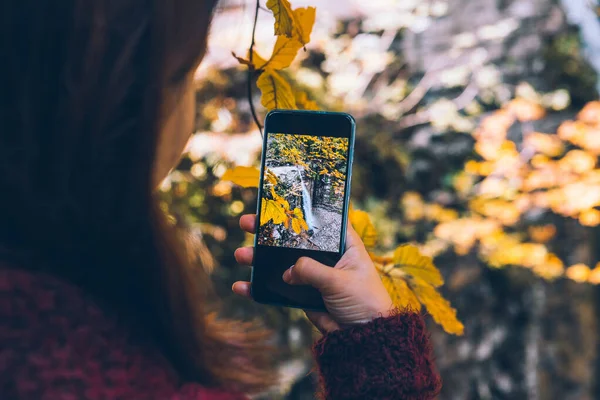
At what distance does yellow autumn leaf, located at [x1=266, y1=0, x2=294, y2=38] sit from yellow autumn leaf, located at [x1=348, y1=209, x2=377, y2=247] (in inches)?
11.8

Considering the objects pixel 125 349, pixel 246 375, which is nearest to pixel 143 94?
pixel 125 349

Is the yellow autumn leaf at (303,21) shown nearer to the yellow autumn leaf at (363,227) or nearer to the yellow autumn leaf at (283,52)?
the yellow autumn leaf at (283,52)

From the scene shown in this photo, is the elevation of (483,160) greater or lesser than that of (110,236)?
greater

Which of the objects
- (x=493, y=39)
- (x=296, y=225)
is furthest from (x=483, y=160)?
(x=296, y=225)

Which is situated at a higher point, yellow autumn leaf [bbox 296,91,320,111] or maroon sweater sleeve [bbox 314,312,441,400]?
yellow autumn leaf [bbox 296,91,320,111]

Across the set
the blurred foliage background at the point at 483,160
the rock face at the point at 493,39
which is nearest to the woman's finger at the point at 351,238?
the blurred foliage background at the point at 483,160

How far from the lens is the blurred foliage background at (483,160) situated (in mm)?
2627

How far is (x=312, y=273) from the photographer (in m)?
0.61

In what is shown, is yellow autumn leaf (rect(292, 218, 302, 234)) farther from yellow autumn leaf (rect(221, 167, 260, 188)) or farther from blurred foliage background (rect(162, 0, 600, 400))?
blurred foliage background (rect(162, 0, 600, 400))

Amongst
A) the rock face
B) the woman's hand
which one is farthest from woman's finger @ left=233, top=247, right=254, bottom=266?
the rock face

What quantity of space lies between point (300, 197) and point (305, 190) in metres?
0.01

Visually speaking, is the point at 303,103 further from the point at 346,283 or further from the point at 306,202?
the point at 346,283

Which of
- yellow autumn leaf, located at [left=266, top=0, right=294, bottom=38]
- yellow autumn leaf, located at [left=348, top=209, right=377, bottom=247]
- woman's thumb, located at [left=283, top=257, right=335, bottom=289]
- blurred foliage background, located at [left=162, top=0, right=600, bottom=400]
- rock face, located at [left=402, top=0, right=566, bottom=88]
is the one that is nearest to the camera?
yellow autumn leaf, located at [left=266, top=0, right=294, bottom=38]

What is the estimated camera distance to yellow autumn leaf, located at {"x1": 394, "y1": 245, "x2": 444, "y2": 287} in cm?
65
